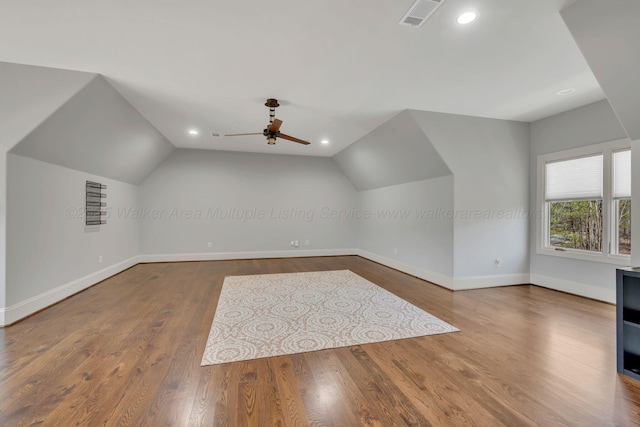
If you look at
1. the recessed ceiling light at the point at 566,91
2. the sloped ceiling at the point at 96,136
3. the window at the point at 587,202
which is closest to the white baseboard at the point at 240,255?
the sloped ceiling at the point at 96,136

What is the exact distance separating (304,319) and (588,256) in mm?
4190

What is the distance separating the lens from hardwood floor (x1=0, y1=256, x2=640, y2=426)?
1.65 metres

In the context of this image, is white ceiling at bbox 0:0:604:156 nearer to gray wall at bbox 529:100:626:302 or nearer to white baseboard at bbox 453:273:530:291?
gray wall at bbox 529:100:626:302

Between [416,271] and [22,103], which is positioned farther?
[416,271]

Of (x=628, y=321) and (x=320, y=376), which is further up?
(x=628, y=321)

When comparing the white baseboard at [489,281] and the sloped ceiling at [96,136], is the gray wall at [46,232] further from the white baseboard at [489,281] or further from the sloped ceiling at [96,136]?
the white baseboard at [489,281]

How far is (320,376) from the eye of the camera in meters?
2.06

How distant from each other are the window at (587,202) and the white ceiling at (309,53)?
2.73 ft

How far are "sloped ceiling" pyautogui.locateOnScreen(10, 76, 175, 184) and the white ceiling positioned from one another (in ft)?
0.91

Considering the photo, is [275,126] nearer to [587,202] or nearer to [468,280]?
[468,280]

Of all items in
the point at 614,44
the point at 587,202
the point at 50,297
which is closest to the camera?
the point at 614,44

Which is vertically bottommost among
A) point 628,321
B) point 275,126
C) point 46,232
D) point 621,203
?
point 628,321

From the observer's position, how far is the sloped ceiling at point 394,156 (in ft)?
14.6

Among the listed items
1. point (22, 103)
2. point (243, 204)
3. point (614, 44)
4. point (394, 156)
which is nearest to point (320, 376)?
Result: point (614, 44)
